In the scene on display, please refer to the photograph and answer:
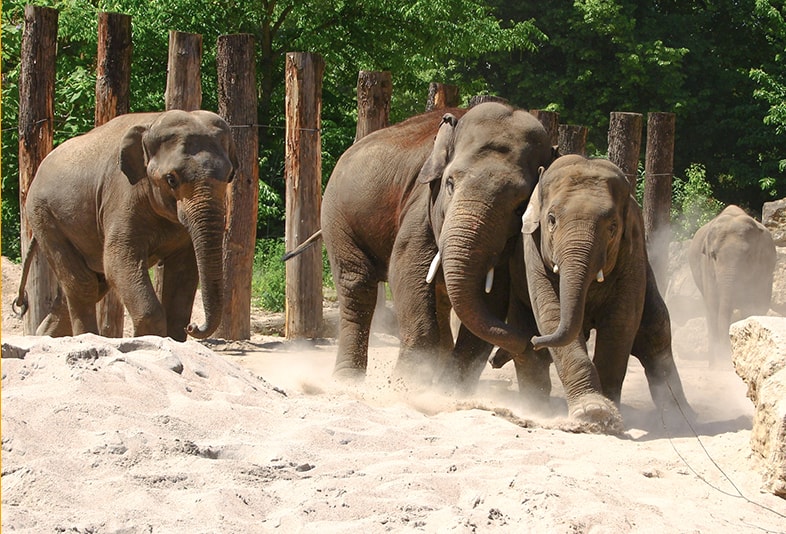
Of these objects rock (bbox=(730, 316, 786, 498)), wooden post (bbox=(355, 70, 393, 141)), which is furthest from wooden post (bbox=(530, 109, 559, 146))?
rock (bbox=(730, 316, 786, 498))

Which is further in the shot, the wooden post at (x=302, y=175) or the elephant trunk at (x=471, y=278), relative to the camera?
the wooden post at (x=302, y=175)

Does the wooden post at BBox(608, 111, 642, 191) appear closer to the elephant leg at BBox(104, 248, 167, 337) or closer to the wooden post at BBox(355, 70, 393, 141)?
the wooden post at BBox(355, 70, 393, 141)

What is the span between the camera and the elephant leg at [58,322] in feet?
33.4

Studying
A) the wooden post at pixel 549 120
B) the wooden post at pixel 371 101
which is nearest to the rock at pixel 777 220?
the wooden post at pixel 549 120

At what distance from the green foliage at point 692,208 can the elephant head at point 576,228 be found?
561 inches

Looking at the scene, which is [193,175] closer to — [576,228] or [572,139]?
[576,228]

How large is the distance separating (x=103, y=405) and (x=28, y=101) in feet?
20.9

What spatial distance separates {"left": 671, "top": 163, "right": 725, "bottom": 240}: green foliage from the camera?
21.0m

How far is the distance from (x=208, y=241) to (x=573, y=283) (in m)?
2.92

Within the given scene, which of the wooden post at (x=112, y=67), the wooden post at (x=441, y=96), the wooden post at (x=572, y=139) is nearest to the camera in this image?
the wooden post at (x=112, y=67)

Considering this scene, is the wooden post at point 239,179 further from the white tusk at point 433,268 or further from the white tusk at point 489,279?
the white tusk at point 489,279

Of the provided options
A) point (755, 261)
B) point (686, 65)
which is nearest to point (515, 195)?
point (755, 261)

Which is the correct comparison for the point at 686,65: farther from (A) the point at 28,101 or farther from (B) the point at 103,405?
(B) the point at 103,405

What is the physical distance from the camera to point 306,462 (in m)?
4.86
